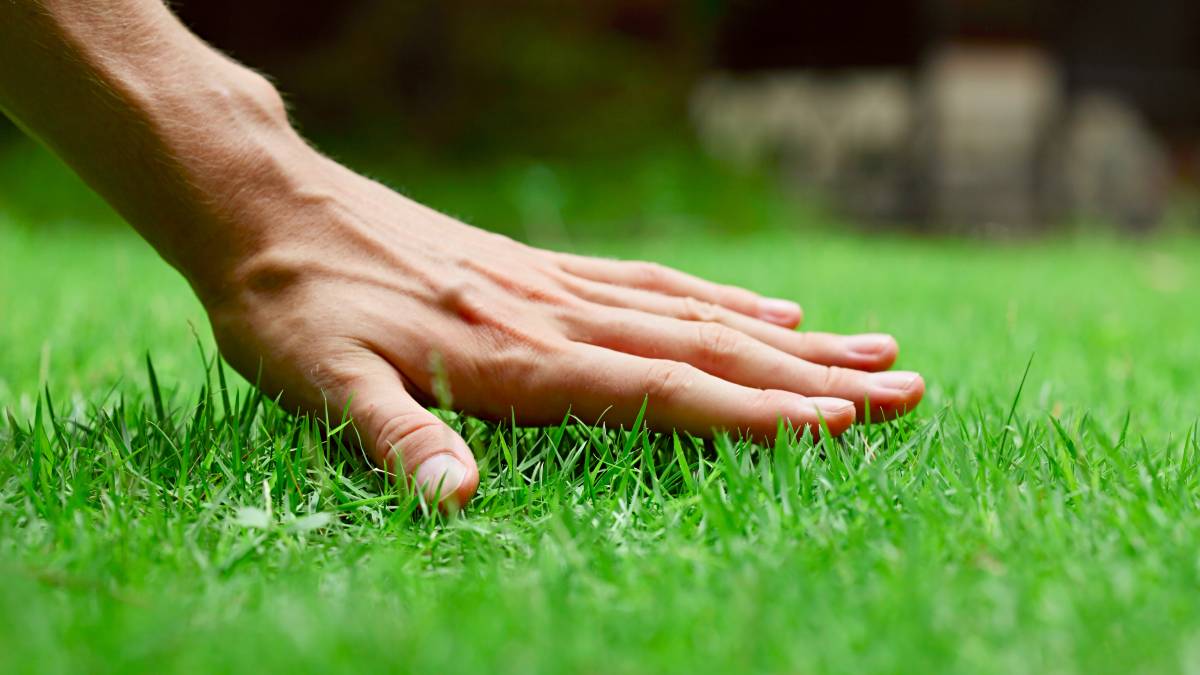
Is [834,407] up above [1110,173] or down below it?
above

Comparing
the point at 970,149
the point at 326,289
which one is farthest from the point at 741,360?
the point at 970,149

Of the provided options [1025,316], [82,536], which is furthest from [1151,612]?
[1025,316]

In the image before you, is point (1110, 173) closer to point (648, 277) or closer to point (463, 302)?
point (648, 277)

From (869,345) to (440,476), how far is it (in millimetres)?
676

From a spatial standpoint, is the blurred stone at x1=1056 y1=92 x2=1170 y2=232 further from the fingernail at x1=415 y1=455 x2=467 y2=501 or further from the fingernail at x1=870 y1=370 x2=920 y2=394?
the fingernail at x1=415 y1=455 x2=467 y2=501

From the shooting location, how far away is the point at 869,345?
4.93ft

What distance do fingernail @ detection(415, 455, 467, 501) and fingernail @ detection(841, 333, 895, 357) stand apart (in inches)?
24.9

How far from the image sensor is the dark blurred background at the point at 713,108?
8.48m

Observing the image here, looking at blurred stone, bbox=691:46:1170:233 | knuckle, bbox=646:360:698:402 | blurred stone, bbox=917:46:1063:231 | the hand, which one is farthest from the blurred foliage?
knuckle, bbox=646:360:698:402

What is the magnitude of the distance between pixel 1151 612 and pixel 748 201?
7.67 m

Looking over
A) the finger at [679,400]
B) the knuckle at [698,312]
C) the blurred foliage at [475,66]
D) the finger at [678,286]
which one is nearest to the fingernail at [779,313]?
the finger at [678,286]

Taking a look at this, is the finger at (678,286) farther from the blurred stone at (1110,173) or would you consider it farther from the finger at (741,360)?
the blurred stone at (1110,173)

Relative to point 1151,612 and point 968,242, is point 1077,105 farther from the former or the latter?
point 1151,612

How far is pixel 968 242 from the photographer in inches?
298
